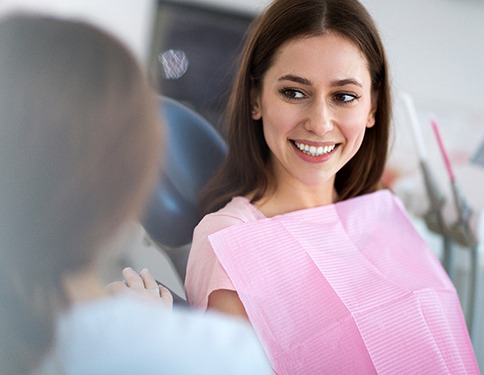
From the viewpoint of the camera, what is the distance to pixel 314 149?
2.83 feet

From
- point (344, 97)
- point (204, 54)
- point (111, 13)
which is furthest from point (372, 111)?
point (111, 13)

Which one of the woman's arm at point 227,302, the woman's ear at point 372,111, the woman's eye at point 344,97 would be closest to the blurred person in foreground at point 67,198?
the woman's arm at point 227,302

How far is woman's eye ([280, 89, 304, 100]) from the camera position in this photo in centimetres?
81

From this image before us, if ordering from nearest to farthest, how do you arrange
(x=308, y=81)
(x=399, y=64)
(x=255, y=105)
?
1. (x=308, y=81)
2. (x=255, y=105)
3. (x=399, y=64)

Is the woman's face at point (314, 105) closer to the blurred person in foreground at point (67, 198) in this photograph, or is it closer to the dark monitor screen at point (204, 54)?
the dark monitor screen at point (204, 54)

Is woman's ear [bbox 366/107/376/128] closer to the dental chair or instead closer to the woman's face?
the woman's face

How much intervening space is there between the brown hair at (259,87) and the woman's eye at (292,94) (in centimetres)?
5

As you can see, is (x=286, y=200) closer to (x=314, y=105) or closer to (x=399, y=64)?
(x=314, y=105)

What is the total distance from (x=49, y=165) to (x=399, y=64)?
0.70 meters

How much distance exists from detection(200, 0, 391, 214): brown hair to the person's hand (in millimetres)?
220

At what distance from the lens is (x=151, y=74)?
0.67 metres

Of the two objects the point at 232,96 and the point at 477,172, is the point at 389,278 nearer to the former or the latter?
the point at 232,96

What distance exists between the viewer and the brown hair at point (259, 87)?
831 millimetres

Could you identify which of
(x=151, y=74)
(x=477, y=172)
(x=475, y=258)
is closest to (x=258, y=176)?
(x=151, y=74)
